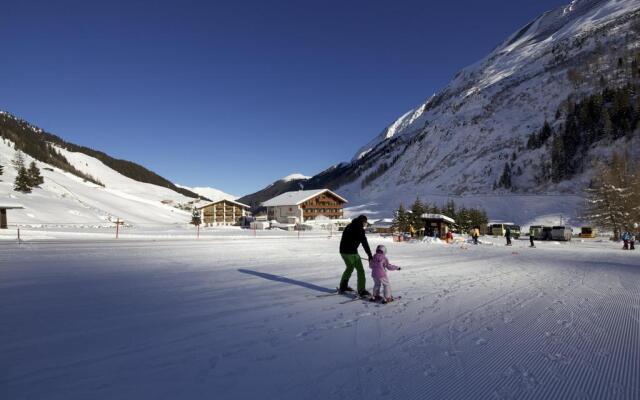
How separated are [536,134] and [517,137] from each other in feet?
21.9

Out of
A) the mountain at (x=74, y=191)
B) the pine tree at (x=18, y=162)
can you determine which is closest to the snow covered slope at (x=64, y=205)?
the mountain at (x=74, y=191)

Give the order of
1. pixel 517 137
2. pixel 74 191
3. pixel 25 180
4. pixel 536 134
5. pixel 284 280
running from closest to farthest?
pixel 284 280 < pixel 25 180 < pixel 74 191 < pixel 536 134 < pixel 517 137

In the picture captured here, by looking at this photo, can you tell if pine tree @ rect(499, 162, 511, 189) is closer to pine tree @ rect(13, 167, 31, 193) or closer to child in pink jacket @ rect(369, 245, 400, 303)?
child in pink jacket @ rect(369, 245, 400, 303)

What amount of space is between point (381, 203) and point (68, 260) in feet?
331

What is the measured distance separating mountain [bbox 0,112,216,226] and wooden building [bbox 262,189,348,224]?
69.3ft

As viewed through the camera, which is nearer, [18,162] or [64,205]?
[64,205]

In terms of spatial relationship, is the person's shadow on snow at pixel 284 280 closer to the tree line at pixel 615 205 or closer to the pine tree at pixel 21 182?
the tree line at pixel 615 205

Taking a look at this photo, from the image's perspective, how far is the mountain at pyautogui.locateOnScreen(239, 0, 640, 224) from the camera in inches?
3150

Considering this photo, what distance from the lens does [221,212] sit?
252 ft

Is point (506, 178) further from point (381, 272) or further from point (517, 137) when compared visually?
point (381, 272)

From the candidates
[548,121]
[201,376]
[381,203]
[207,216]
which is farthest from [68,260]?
[548,121]

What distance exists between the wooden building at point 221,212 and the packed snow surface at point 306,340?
216 ft

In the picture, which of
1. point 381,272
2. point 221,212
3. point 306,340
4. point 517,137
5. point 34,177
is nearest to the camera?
point 306,340

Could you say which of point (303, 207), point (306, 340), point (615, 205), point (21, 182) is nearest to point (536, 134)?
point (615, 205)
